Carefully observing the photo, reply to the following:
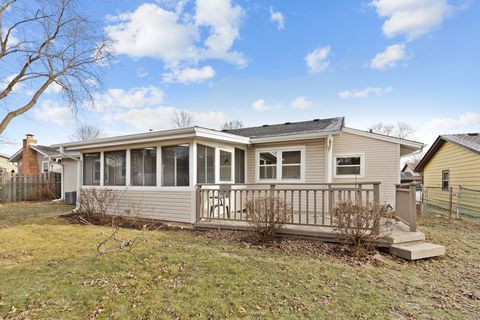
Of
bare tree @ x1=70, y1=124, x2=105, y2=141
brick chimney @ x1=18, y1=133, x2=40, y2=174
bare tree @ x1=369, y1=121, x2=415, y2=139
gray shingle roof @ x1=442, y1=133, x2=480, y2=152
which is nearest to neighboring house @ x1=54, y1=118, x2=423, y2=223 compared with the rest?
gray shingle roof @ x1=442, y1=133, x2=480, y2=152

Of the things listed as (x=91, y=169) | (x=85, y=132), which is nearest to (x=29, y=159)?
(x=91, y=169)

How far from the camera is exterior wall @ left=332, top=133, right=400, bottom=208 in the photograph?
870 centimetres

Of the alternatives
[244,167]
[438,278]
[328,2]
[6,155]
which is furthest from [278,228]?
[6,155]

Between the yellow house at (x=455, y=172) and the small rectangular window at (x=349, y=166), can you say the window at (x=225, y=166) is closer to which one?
the small rectangular window at (x=349, y=166)

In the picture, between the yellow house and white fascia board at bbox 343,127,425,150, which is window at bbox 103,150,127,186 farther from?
the yellow house

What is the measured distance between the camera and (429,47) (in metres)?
9.70

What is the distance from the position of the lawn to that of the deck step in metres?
0.12

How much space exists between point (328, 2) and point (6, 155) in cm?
3239

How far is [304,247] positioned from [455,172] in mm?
12715

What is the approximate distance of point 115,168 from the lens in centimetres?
895

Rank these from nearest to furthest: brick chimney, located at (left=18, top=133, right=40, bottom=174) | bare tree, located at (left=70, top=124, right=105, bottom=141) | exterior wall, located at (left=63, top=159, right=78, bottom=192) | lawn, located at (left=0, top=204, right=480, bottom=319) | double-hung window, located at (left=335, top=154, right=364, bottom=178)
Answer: lawn, located at (left=0, top=204, right=480, bottom=319), double-hung window, located at (left=335, top=154, right=364, bottom=178), exterior wall, located at (left=63, top=159, right=78, bottom=192), brick chimney, located at (left=18, top=133, right=40, bottom=174), bare tree, located at (left=70, top=124, right=105, bottom=141)

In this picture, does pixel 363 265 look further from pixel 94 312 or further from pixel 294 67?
pixel 294 67

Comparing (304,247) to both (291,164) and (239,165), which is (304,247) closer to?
(291,164)

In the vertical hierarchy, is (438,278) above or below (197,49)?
below
